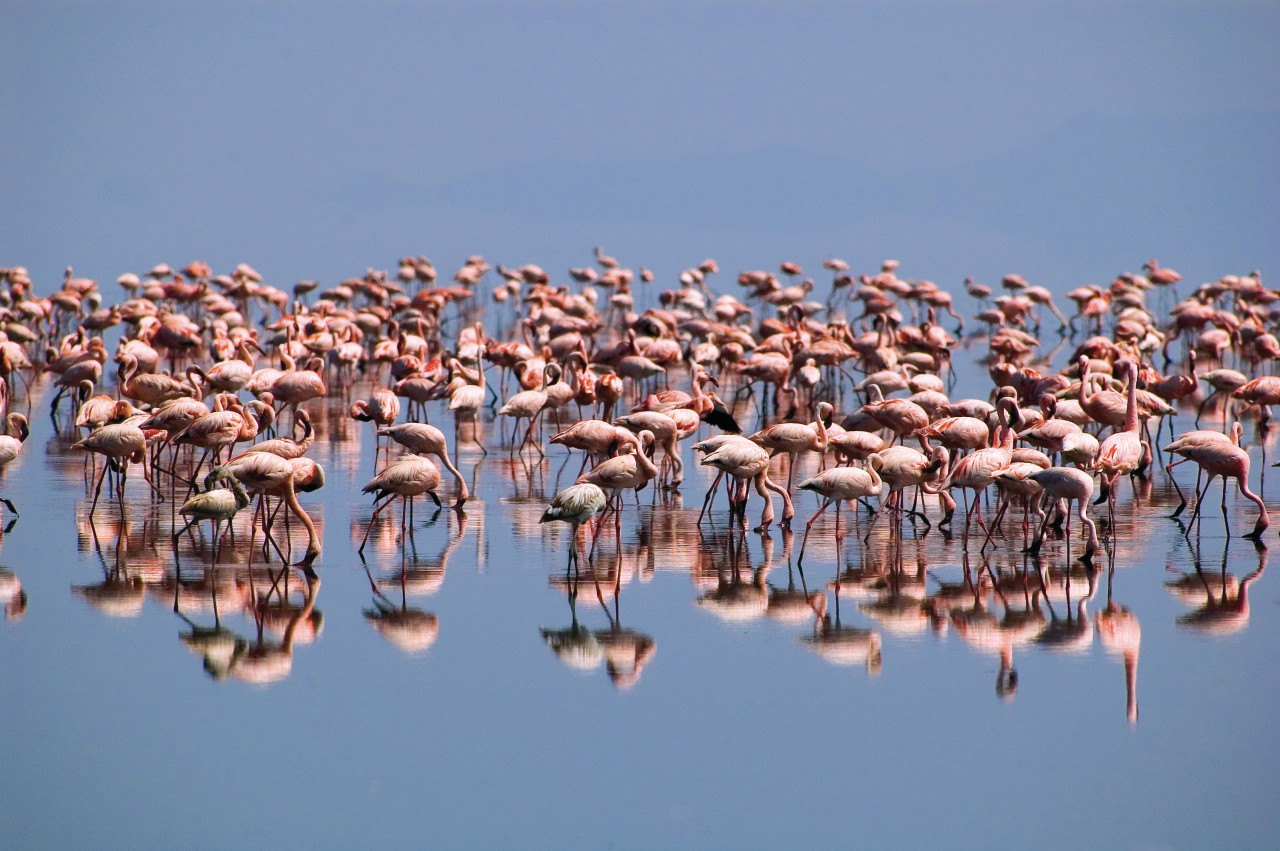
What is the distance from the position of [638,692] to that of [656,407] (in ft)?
21.2

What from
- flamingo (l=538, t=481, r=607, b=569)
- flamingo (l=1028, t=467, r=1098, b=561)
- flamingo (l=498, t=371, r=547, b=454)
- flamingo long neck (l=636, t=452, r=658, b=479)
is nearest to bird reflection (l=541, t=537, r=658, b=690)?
flamingo (l=538, t=481, r=607, b=569)

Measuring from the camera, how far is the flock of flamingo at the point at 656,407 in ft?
32.9

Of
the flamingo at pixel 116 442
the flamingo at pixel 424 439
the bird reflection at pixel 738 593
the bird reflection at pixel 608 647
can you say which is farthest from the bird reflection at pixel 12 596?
the bird reflection at pixel 738 593

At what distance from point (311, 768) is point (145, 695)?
1.24m

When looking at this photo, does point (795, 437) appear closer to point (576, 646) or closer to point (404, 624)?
point (576, 646)

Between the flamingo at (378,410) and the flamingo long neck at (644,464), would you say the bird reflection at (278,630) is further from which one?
the flamingo at (378,410)

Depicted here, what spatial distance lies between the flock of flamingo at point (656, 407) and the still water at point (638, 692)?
49 cm

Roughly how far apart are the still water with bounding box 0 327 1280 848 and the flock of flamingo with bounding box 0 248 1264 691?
489mm

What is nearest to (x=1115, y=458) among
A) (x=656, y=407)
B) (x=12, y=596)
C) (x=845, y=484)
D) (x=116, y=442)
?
(x=845, y=484)

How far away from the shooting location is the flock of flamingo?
10.0m

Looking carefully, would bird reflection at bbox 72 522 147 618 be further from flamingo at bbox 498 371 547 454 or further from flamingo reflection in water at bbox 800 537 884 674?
flamingo at bbox 498 371 547 454

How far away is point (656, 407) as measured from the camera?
1336 cm

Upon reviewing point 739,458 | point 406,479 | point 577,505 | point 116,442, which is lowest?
point 577,505

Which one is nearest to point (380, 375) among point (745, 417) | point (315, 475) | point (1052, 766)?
point (745, 417)
